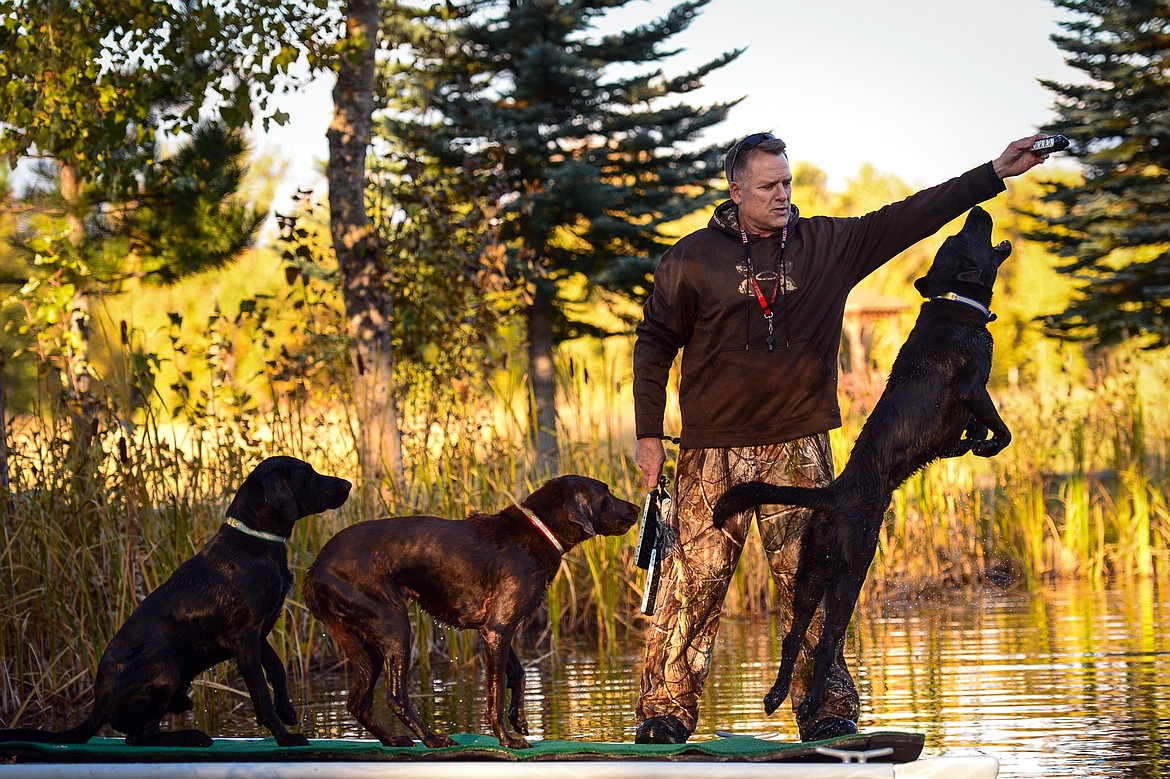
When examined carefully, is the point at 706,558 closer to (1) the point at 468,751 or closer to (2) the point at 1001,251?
(1) the point at 468,751

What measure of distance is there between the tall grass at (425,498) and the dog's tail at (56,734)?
2.28m

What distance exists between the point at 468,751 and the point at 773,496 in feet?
4.31

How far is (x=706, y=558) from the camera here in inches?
201

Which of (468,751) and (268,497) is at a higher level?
(268,497)

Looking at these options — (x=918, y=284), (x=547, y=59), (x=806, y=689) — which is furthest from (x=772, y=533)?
(x=547, y=59)

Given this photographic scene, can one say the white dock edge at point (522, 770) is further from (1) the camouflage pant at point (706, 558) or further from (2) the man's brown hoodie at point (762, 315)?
(2) the man's brown hoodie at point (762, 315)

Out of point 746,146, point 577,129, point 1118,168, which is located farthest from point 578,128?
point 746,146

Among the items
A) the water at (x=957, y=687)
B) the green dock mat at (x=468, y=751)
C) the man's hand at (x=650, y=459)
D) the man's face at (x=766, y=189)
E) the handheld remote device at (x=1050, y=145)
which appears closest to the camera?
the green dock mat at (x=468, y=751)

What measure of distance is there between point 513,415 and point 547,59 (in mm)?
13435

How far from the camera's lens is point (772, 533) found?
5051mm

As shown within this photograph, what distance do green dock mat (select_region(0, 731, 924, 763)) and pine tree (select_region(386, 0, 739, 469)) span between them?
16870 millimetres

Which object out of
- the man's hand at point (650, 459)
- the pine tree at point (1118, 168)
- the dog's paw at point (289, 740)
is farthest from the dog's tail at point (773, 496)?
the pine tree at point (1118, 168)

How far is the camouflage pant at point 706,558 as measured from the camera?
5.03 meters

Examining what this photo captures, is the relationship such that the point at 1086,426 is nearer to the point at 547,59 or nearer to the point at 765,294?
the point at 765,294
